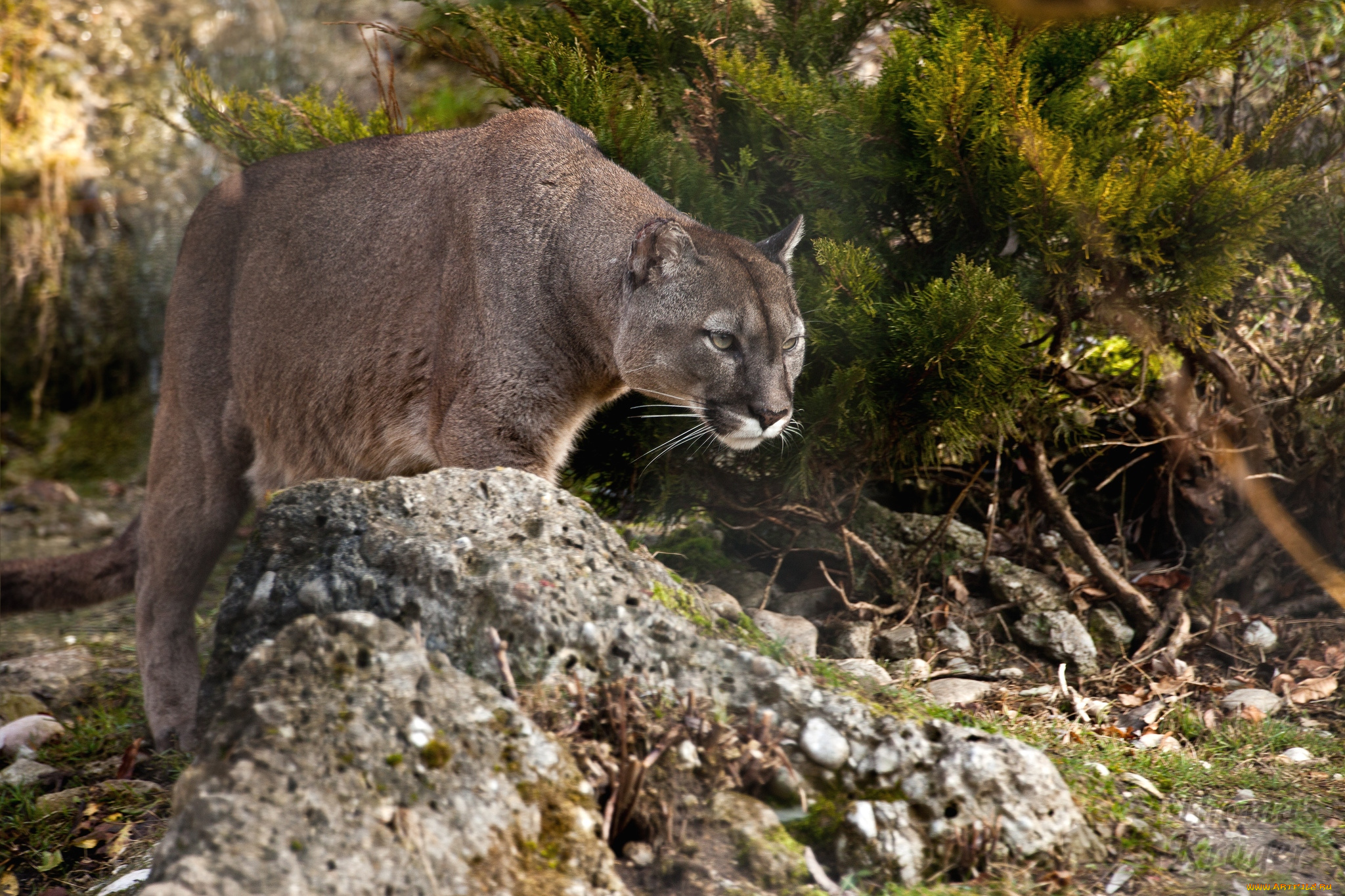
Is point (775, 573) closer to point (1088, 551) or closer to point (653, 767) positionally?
point (1088, 551)

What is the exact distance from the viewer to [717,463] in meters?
4.70

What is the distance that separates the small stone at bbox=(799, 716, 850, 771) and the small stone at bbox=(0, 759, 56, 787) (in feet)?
10.5

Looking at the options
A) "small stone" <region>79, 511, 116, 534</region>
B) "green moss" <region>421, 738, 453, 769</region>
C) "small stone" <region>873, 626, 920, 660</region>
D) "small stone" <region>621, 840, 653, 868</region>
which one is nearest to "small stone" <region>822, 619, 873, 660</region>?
"small stone" <region>873, 626, 920, 660</region>

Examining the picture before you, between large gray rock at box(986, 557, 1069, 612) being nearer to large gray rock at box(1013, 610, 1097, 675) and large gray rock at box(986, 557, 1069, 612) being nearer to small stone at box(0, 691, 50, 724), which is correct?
large gray rock at box(1013, 610, 1097, 675)

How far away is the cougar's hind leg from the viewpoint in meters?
4.88

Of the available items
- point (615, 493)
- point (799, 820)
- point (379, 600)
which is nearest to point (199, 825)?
point (379, 600)

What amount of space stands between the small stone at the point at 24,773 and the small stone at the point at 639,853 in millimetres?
2894

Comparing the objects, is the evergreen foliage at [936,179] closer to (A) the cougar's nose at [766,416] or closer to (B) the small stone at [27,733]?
(A) the cougar's nose at [766,416]

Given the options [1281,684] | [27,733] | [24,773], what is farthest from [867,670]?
[27,733]

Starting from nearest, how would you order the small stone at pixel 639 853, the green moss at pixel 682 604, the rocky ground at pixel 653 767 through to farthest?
the rocky ground at pixel 653 767, the small stone at pixel 639 853, the green moss at pixel 682 604

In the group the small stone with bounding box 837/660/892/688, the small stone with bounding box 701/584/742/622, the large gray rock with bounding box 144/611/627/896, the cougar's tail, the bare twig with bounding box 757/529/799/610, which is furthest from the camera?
the cougar's tail

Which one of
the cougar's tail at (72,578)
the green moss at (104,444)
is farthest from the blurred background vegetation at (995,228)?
the green moss at (104,444)

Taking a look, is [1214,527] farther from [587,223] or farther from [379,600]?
[379,600]

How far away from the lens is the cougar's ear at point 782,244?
161 inches
